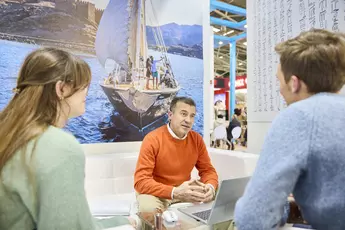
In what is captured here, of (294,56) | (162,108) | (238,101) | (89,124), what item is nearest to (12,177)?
(294,56)

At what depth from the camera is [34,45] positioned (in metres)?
2.78

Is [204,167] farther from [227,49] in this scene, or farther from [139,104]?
[227,49]

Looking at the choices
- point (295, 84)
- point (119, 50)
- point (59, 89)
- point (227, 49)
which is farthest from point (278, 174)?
point (227, 49)

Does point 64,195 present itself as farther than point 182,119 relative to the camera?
No

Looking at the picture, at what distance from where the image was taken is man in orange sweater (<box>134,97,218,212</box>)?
79.1 inches

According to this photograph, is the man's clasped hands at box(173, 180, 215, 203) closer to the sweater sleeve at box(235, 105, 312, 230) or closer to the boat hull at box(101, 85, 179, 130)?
the sweater sleeve at box(235, 105, 312, 230)

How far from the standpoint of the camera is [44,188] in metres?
0.82

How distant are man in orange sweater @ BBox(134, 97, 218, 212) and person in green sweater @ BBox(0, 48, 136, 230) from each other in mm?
1077

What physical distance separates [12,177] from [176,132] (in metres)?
1.59

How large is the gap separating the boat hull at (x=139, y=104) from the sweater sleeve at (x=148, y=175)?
1.08 metres

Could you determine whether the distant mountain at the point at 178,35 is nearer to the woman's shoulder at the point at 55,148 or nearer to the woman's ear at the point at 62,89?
the woman's ear at the point at 62,89

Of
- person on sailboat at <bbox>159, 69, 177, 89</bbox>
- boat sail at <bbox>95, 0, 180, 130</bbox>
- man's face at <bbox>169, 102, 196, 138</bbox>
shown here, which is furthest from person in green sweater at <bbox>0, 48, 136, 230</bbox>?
person on sailboat at <bbox>159, 69, 177, 89</bbox>

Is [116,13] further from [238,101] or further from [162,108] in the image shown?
[238,101]

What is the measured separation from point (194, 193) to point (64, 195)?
1.10 m
